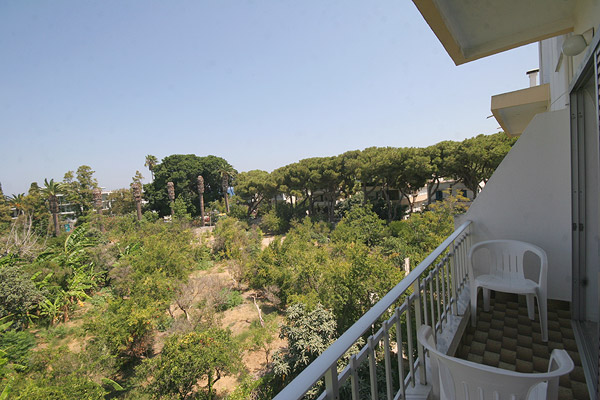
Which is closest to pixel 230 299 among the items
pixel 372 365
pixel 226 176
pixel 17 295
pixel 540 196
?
pixel 17 295

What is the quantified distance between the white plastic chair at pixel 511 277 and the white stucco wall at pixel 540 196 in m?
0.37

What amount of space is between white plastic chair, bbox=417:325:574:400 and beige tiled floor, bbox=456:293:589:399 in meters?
0.86

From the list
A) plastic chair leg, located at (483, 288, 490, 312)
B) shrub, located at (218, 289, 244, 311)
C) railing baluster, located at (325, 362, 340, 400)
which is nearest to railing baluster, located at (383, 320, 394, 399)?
railing baluster, located at (325, 362, 340, 400)

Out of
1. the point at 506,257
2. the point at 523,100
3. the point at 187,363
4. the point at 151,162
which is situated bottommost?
the point at 187,363

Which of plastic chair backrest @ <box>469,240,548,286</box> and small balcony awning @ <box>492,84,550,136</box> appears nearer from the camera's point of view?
plastic chair backrest @ <box>469,240,548,286</box>

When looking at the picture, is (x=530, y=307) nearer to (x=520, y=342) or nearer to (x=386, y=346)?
(x=520, y=342)

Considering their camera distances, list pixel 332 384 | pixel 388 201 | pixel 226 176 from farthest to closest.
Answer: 1. pixel 226 176
2. pixel 388 201
3. pixel 332 384

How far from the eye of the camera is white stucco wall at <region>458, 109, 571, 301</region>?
257 cm

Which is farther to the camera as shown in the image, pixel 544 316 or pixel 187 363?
pixel 187 363

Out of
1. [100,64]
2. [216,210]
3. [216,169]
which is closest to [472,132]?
[100,64]

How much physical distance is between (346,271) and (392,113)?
5.27m

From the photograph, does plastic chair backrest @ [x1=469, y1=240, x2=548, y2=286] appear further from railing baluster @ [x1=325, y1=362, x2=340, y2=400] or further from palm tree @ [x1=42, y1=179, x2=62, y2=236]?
palm tree @ [x1=42, y1=179, x2=62, y2=236]

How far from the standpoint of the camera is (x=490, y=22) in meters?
2.12

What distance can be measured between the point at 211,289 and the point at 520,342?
9900 mm
